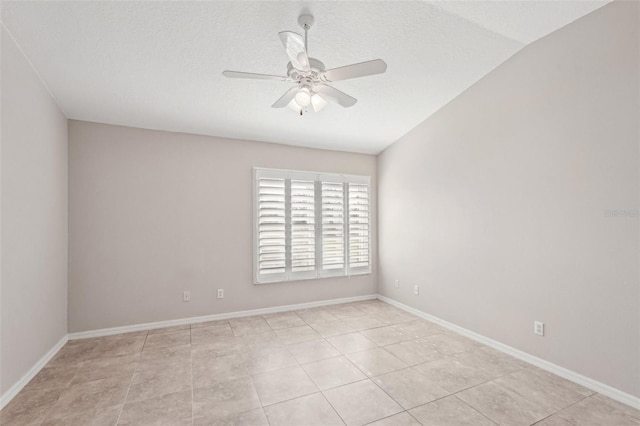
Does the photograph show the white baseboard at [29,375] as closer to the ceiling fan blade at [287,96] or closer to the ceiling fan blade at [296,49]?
the ceiling fan blade at [287,96]

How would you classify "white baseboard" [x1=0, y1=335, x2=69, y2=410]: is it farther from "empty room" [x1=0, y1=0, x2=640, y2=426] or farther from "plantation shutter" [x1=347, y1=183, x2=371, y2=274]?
"plantation shutter" [x1=347, y1=183, x2=371, y2=274]

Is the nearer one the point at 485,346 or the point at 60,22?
the point at 60,22

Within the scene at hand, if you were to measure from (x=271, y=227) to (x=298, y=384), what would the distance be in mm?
2340

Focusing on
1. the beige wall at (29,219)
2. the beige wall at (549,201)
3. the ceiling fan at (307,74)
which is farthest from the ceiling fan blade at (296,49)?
the beige wall at (549,201)

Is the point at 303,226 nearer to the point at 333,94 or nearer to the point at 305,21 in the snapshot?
the point at 333,94

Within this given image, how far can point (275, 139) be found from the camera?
4.50m

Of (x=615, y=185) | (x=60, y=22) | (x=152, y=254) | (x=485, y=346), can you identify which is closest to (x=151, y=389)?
(x=152, y=254)

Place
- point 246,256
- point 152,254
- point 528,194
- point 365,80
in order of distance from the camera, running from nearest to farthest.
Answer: point 528,194
point 365,80
point 152,254
point 246,256

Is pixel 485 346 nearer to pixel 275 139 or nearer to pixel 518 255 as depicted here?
pixel 518 255

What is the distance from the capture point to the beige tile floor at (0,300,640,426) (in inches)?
83.4

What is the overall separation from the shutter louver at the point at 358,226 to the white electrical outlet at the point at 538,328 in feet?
8.71

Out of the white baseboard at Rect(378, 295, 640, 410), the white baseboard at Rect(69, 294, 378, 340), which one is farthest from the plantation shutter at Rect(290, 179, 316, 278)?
the white baseboard at Rect(378, 295, 640, 410)

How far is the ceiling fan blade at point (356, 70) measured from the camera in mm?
2043

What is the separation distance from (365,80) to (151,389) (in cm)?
352
